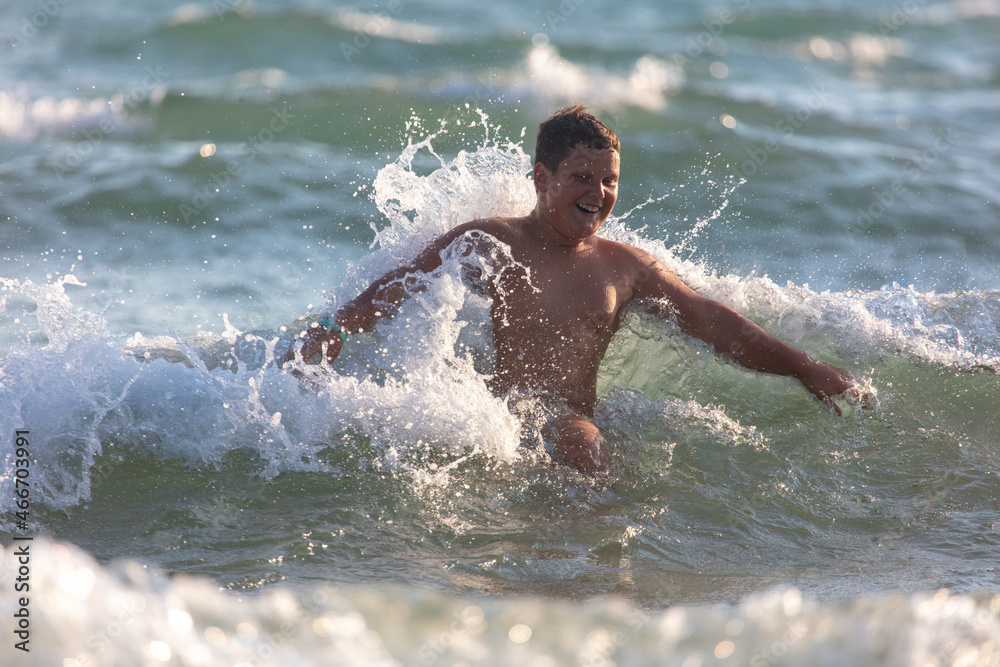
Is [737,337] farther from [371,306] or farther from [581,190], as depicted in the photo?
[371,306]

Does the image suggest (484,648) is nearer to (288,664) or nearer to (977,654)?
(288,664)

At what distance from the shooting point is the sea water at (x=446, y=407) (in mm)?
1897

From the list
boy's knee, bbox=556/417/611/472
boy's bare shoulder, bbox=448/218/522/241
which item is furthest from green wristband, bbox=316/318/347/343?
boy's knee, bbox=556/417/611/472

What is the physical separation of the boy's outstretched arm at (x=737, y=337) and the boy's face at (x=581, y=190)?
43cm

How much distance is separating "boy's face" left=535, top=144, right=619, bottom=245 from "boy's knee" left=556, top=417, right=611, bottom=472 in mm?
773

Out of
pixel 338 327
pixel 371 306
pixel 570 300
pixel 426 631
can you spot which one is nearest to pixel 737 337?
pixel 570 300

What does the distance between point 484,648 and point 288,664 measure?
401 mm

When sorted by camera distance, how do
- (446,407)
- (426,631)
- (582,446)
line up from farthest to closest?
(446,407) < (582,446) < (426,631)

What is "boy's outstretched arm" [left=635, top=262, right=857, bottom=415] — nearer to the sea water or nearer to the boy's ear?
the sea water

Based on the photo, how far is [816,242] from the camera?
21.5ft

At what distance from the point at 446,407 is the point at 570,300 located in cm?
67

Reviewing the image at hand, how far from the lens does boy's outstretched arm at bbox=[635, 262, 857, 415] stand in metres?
3.58

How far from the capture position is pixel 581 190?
353 centimetres

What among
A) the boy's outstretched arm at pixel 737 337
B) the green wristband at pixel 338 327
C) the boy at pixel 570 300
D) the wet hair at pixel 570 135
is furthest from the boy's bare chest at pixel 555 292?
the green wristband at pixel 338 327
